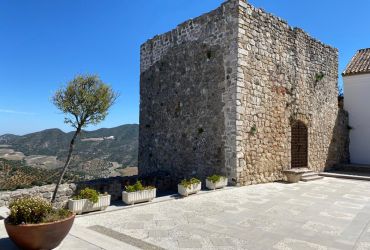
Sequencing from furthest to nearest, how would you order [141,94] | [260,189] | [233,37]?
[141,94], [233,37], [260,189]

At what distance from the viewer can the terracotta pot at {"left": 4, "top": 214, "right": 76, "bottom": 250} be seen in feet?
14.0

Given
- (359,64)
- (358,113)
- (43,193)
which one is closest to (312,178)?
(358,113)

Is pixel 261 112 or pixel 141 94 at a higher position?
pixel 141 94

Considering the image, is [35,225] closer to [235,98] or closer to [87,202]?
[87,202]

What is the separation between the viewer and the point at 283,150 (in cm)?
1270

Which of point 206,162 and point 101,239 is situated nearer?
point 101,239

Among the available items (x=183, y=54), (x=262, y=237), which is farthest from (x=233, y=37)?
(x=262, y=237)

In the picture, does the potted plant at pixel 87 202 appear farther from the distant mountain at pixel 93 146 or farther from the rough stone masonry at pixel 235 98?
the distant mountain at pixel 93 146

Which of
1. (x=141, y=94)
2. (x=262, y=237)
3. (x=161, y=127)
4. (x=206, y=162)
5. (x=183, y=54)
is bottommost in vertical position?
(x=262, y=237)

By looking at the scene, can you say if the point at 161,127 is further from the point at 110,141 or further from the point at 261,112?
the point at 110,141

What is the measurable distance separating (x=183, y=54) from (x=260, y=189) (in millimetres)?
6595

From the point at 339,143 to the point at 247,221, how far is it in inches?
519

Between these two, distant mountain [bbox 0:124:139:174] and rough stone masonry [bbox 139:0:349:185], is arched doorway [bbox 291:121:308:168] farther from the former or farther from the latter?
distant mountain [bbox 0:124:139:174]

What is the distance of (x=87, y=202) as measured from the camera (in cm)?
691
